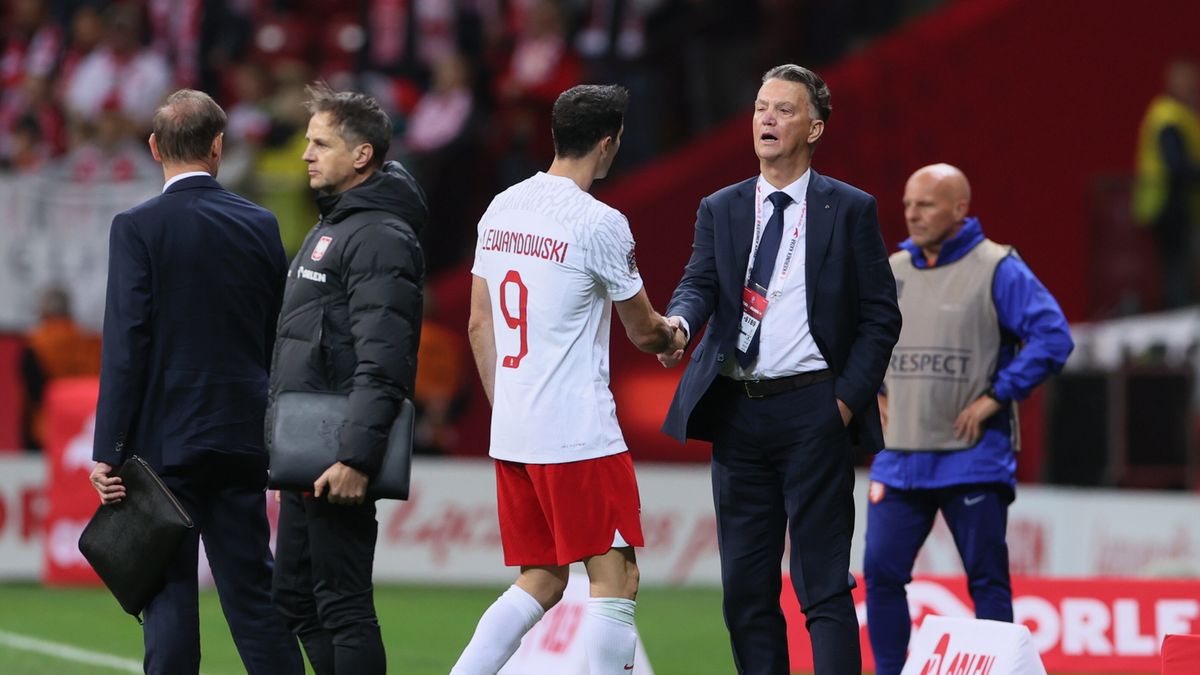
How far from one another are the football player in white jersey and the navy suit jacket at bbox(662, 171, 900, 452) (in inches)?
11.4

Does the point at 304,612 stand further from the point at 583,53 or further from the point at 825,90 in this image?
the point at 583,53

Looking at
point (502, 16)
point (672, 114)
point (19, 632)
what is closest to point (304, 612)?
point (19, 632)

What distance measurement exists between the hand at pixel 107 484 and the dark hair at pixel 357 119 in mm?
1368

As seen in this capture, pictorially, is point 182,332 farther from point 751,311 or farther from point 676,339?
point 751,311

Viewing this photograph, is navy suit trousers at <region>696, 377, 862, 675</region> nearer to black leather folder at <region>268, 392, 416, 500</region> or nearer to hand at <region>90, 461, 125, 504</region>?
black leather folder at <region>268, 392, 416, 500</region>

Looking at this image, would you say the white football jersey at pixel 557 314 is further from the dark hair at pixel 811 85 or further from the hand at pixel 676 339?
the dark hair at pixel 811 85

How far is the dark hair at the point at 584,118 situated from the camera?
21.6 feet

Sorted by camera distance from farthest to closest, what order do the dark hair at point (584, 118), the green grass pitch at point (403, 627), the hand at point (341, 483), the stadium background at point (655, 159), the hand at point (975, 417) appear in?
1. the stadium background at point (655, 159)
2. the green grass pitch at point (403, 627)
3. the hand at point (975, 417)
4. the dark hair at point (584, 118)
5. the hand at point (341, 483)

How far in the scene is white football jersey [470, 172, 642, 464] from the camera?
6523 mm

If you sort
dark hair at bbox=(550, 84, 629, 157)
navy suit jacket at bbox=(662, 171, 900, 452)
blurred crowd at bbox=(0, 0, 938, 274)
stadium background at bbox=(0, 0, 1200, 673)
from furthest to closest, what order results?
blurred crowd at bbox=(0, 0, 938, 274)
stadium background at bbox=(0, 0, 1200, 673)
navy suit jacket at bbox=(662, 171, 900, 452)
dark hair at bbox=(550, 84, 629, 157)

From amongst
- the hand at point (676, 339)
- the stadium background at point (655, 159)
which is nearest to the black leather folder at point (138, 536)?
the hand at point (676, 339)

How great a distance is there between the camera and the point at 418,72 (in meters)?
18.7

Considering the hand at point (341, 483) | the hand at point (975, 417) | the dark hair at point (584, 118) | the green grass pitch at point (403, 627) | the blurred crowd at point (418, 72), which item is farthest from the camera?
the blurred crowd at point (418, 72)

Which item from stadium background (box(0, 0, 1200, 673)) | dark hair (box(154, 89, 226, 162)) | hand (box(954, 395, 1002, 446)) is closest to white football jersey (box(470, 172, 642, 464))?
dark hair (box(154, 89, 226, 162))
